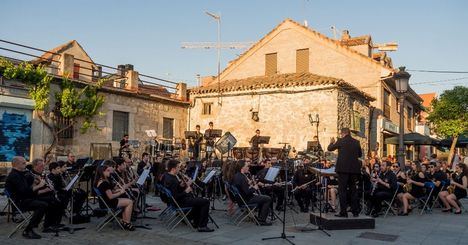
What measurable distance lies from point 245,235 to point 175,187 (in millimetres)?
1573

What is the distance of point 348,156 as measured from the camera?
8453 mm

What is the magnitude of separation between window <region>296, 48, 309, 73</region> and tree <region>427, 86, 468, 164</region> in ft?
26.5

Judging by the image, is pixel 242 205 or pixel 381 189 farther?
pixel 381 189

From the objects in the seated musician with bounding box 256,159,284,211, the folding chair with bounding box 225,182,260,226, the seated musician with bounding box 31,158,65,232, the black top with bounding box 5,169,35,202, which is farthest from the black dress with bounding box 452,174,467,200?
the black top with bounding box 5,169,35,202

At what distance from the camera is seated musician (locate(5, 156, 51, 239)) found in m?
7.03

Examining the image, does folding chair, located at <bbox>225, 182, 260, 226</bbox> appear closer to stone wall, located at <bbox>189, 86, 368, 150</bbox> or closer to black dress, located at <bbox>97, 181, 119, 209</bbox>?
black dress, located at <bbox>97, 181, 119, 209</bbox>

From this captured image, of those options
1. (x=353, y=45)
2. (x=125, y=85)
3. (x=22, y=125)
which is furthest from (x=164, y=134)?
(x=353, y=45)

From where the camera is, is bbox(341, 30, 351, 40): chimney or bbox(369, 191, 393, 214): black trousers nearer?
bbox(369, 191, 393, 214): black trousers

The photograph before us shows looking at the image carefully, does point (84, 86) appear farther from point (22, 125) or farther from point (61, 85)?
point (22, 125)

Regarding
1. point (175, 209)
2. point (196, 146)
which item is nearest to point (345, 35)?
point (196, 146)

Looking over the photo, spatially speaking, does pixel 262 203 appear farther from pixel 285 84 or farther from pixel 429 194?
pixel 285 84

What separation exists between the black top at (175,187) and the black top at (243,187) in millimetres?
1097

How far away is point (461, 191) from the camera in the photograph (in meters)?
11.3

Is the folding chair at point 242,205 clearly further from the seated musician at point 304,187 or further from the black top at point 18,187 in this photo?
the black top at point 18,187
